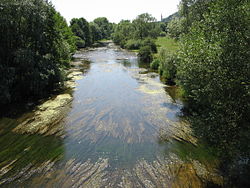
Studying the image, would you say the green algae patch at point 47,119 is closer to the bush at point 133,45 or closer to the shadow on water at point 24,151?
the shadow on water at point 24,151

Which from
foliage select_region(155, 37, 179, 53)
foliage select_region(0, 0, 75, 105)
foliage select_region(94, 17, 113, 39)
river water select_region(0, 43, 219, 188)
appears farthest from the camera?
foliage select_region(94, 17, 113, 39)

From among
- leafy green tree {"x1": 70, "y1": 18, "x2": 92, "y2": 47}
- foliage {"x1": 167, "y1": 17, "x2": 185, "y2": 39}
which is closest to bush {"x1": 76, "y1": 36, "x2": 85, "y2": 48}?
leafy green tree {"x1": 70, "y1": 18, "x2": 92, "y2": 47}

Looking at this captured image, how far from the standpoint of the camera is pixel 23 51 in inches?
787

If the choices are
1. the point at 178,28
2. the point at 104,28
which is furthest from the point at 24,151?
the point at 104,28

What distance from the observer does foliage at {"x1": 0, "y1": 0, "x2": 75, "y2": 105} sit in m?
18.9

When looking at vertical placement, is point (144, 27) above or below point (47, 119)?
above

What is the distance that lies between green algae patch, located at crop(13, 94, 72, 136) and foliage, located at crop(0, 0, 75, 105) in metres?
2.93

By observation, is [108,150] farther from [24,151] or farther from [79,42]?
[79,42]

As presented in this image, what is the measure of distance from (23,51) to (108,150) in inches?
564

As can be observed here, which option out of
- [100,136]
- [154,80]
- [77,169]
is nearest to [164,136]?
[100,136]

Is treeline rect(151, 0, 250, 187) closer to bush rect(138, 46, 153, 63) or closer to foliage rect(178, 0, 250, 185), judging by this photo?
foliage rect(178, 0, 250, 185)

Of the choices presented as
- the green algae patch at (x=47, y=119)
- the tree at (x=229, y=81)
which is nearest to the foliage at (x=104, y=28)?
the green algae patch at (x=47, y=119)

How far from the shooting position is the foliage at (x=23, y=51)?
18.9 metres

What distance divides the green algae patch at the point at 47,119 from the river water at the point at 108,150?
26 centimetres
